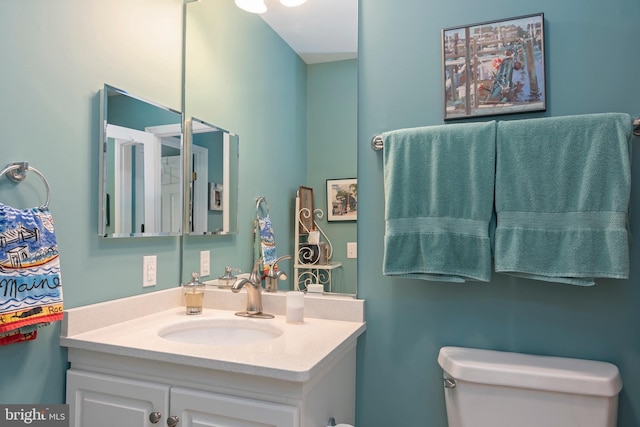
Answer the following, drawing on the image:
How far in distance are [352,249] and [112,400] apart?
0.90 m

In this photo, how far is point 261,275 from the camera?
1663 millimetres

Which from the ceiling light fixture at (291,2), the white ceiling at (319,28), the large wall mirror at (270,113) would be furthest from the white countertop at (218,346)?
the ceiling light fixture at (291,2)

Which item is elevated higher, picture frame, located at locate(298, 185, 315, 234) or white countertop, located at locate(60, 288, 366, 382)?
picture frame, located at locate(298, 185, 315, 234)

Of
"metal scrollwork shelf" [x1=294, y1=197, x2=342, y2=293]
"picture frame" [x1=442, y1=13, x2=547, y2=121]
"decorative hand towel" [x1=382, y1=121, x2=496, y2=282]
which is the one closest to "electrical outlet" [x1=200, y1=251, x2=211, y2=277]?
"metal scrollwork shelf" [x1=294, y1=197, x2=342, y2=293]

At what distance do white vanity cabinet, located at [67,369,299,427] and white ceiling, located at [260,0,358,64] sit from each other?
4.01 feet

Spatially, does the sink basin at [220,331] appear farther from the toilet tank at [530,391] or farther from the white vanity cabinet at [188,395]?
the toilet tank at [530,391]

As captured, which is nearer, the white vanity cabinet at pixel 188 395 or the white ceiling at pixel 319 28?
the white vanity cabinet at pixel 188 395

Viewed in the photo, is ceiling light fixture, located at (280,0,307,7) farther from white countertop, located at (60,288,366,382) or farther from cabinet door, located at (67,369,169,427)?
cabinet door, located at (67,369,169,427)

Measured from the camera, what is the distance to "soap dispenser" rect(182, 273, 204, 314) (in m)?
1.65

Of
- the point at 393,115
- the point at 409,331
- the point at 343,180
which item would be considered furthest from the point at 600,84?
the point at 409,331

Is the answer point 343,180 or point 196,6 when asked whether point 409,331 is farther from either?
point 196,6

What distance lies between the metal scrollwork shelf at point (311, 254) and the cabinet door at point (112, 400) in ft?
2.03

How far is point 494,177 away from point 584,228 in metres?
0.28

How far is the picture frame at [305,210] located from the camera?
1.61 metres
